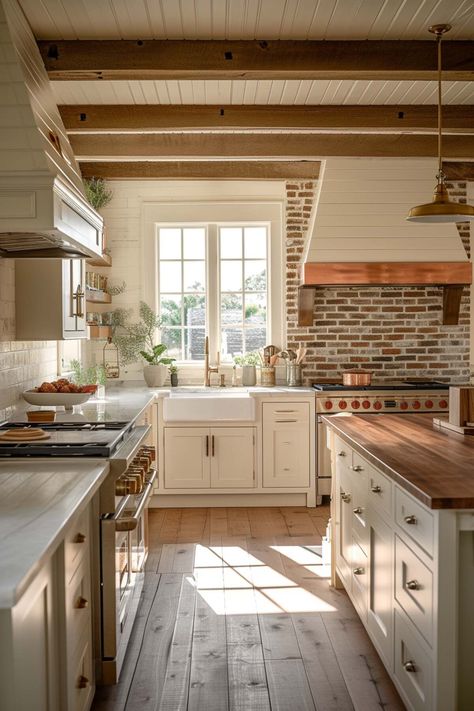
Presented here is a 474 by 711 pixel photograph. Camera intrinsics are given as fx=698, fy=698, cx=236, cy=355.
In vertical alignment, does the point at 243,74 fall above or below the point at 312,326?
above

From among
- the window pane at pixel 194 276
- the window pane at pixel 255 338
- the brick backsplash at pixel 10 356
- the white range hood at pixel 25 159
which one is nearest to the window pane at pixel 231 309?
the window pane at pixel 255 338

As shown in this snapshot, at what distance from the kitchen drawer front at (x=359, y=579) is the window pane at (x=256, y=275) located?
3788 millimetres

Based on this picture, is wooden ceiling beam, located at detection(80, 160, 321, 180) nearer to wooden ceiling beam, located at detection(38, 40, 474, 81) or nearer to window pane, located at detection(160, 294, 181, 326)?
window pane, located at detection(160, 294, 181, 326)

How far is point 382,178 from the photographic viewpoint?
20.7 ft

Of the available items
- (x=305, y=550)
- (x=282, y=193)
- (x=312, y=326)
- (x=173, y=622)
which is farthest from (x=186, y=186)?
(x=173, y=622)

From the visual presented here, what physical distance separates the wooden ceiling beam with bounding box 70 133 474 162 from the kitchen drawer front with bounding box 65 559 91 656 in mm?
3886

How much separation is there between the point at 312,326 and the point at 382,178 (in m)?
1.50

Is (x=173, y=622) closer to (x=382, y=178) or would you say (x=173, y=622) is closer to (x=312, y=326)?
(x=312, y=326)

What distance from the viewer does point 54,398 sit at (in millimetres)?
4172

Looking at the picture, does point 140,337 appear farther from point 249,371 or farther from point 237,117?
point 237,117

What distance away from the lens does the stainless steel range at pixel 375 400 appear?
6004mm

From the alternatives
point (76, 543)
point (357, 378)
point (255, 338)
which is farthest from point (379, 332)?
point (76, 543)

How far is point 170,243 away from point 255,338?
4.13 feet

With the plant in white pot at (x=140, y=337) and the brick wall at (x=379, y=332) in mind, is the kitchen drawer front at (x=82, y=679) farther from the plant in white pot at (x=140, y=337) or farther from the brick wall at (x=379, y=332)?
the brick wall at (x=379, y=332)
